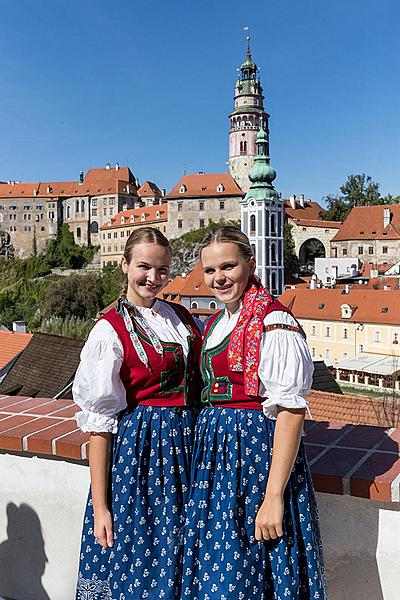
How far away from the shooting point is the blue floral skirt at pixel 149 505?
1805mm

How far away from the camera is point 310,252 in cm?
6250

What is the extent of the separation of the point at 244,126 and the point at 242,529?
6867 centimetres

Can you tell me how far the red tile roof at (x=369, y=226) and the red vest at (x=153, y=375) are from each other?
2306 inches

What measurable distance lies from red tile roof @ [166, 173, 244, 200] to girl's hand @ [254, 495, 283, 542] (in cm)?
6298

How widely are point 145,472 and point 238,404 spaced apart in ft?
1.18

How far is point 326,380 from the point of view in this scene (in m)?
13.0

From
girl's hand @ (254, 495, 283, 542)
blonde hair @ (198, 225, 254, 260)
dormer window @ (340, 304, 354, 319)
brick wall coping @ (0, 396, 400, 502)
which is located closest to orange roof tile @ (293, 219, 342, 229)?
dormer window @ (340, 304, 354, 319)

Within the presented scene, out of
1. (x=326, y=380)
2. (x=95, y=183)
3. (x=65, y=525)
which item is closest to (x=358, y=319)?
(x=326, y=380)

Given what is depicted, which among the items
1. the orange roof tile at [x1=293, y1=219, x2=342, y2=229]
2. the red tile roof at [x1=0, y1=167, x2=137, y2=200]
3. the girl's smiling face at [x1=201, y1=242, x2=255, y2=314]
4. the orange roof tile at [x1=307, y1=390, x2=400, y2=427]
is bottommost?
the orange roof tile at [x1=307, y1=390, x2=400, y2=427]

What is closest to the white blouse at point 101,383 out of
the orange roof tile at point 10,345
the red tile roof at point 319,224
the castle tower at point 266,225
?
the orange roof tile at point 10,345

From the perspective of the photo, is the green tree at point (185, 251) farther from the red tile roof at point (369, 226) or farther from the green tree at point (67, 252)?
the green tree at point (67, 252)

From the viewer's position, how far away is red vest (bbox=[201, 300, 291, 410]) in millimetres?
1826

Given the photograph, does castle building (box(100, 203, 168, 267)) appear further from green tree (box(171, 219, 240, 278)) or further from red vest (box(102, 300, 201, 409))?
red vest (box(102, 300, 201, 409))

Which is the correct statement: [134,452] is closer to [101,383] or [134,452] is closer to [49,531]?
[101,383]
